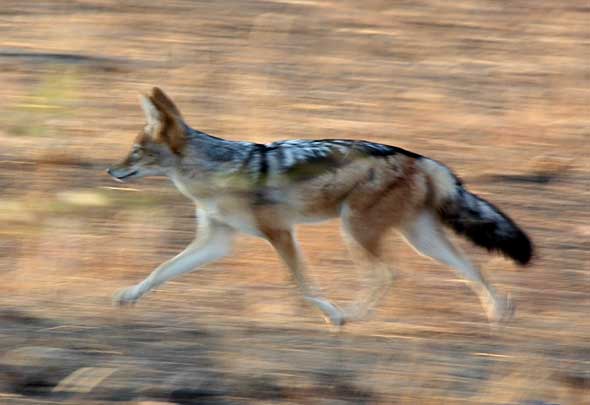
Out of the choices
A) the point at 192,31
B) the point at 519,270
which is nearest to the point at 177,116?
the point at 519,270

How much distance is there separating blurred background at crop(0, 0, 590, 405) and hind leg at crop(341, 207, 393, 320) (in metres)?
0.13

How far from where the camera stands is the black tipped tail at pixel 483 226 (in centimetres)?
616

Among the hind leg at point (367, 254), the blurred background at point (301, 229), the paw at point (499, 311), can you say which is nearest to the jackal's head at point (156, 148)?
the blurred background at point (301, 229)

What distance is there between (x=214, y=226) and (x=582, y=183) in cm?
319

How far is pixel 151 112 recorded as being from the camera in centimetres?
593

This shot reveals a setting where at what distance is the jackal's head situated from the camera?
19.5 feet

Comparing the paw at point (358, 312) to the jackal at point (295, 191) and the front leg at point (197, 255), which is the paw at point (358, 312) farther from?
the front leg at point (197, 255)

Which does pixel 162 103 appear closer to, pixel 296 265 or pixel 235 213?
pixel 235 213

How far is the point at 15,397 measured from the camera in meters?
5.13

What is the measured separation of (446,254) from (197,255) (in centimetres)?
120

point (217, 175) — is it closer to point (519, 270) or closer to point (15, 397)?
point (15, 397)

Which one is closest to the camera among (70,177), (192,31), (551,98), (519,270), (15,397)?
(15,397)

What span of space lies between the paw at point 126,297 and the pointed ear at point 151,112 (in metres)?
0.80

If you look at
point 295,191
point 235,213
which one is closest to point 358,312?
point 295,191
